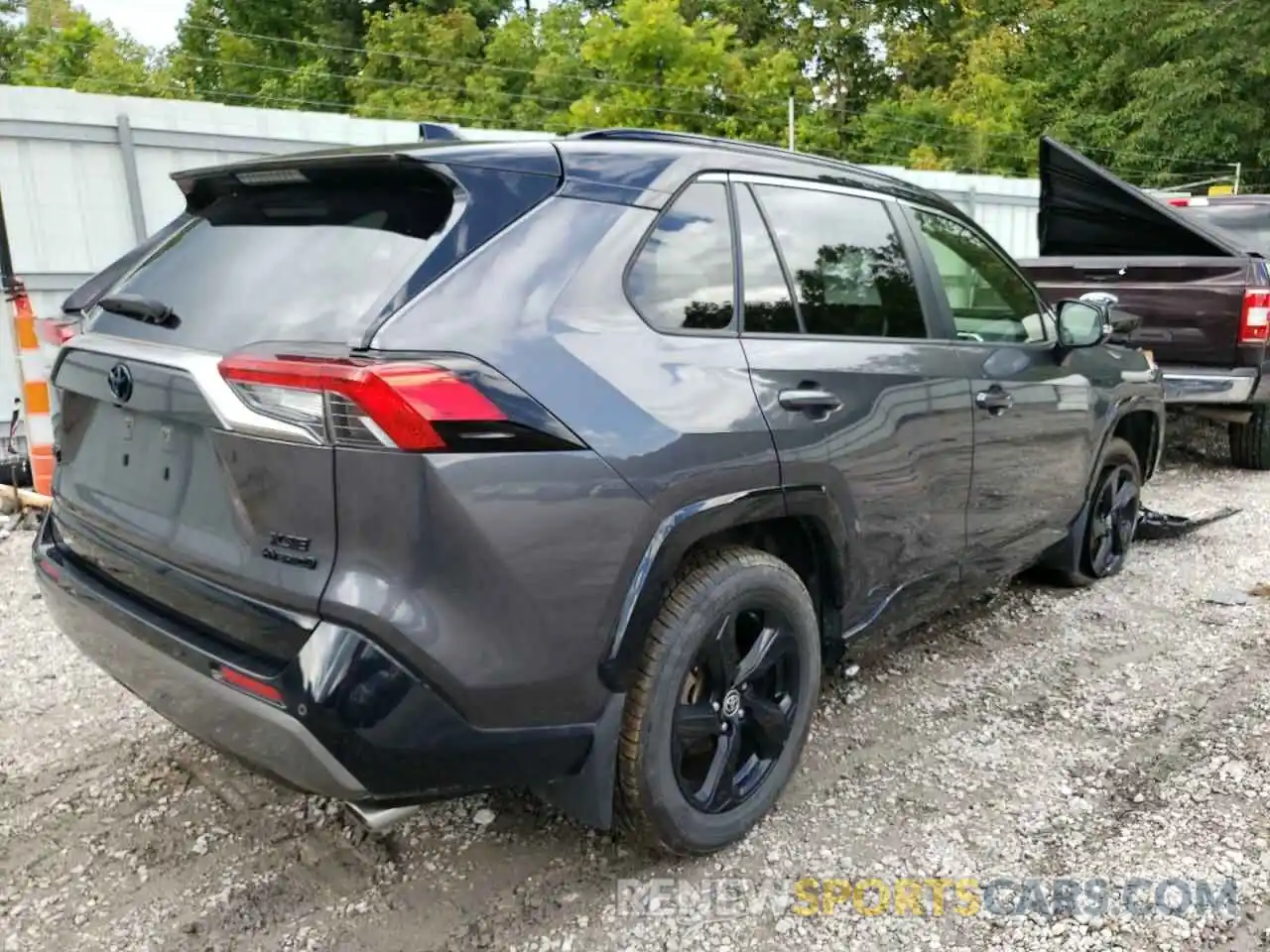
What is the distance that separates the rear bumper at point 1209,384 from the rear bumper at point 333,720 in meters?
5.88

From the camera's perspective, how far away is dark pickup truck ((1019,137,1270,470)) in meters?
6.52

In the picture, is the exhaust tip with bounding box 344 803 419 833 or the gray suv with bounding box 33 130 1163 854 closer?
Answer: the gray suv with bounding box 33 130 1163 854

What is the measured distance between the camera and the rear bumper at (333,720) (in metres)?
1.96

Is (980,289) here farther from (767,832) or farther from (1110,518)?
(767,832)

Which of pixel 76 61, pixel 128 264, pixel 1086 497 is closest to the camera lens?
pixel 128 264

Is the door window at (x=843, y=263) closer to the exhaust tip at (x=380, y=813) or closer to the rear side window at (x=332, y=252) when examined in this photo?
the rear side window at (x=332, y=252)

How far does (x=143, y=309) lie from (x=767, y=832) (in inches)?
81.4

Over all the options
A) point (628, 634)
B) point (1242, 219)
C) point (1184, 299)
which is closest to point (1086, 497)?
point (628, 634)

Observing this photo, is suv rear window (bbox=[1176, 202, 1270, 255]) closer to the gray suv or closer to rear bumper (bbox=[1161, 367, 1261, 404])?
rear bumper (bbox=[1161, 367, 1261, 404])

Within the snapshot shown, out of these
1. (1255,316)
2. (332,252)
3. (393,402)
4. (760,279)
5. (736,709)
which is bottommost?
(736,709)

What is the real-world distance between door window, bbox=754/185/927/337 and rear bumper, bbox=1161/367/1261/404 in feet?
14.1

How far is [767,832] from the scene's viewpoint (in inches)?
110

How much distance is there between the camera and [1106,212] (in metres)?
7.46

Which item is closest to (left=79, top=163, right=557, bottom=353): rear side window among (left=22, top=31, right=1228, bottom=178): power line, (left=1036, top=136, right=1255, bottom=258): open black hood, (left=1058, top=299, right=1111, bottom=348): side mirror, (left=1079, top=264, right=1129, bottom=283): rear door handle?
(left=1058, top=299, right=1111, bottom=348): side mirror
